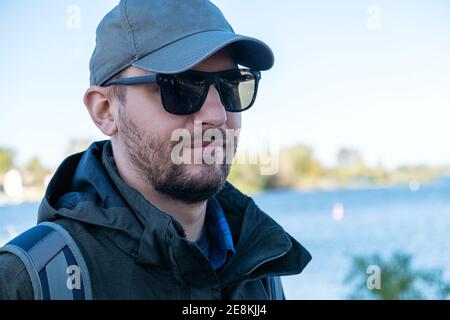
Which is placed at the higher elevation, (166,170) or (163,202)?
(166,170)

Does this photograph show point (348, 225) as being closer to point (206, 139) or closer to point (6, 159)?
point (6, 159)

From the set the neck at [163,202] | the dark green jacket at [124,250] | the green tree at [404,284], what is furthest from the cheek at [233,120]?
the green tree at [404,284]

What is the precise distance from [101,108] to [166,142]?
30 cm

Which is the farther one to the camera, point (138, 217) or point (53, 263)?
point (138, 217)

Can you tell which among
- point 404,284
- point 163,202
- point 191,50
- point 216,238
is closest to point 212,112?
point 191,50

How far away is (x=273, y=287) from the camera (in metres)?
2.14

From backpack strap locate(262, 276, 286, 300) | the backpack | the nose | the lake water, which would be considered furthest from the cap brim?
the lake water

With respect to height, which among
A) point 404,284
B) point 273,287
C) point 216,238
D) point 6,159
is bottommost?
point 404,284

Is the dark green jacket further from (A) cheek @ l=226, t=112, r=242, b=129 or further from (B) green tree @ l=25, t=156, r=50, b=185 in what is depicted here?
(B) green tree @ l=25, t=156, r=50, b=185

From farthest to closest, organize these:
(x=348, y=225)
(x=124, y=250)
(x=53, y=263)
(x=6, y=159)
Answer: (x=348, y=225)
(x=6, y=159)
(x=124, y=250)
(x=53, y=263)

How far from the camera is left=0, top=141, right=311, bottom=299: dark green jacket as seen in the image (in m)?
1.67

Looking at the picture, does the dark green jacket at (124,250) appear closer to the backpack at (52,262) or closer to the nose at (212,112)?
the backpack at (52,262)

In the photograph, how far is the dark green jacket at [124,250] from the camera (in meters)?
1.67
